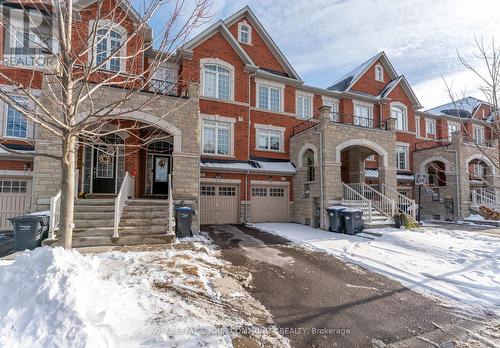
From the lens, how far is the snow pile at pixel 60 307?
2.82 m

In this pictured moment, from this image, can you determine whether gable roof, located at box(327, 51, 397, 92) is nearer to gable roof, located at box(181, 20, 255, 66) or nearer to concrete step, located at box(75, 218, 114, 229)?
gable roof, located at box(181, 20, 255, 66)

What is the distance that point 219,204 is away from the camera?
1461 cm

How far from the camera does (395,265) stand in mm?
6926

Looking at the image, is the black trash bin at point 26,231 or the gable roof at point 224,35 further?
the gable roof at point 224,35

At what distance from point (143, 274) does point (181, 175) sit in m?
5.70

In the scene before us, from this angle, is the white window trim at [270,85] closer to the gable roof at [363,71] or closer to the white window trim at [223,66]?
the white window trim at [223,66]

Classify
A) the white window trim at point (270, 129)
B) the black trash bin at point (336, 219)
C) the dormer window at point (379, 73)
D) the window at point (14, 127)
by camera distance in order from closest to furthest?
the window at point (14, 127) → the black trash bin at point (336, 219) → the white window trim at point (270, 129) → the dormer window at point (379, 73)

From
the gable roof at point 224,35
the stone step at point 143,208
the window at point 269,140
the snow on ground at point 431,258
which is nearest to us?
the snow on ground at point 431,258

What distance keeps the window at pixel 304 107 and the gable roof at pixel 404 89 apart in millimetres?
6758

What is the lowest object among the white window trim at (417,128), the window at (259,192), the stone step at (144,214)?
the stone step at (144,214)

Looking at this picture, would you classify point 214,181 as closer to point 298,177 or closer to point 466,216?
point 298,177

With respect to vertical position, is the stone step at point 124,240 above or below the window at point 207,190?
below

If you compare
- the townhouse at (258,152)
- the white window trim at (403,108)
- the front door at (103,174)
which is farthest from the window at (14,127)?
the white window trim at (403,108)

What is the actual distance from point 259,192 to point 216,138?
4.22 meters
